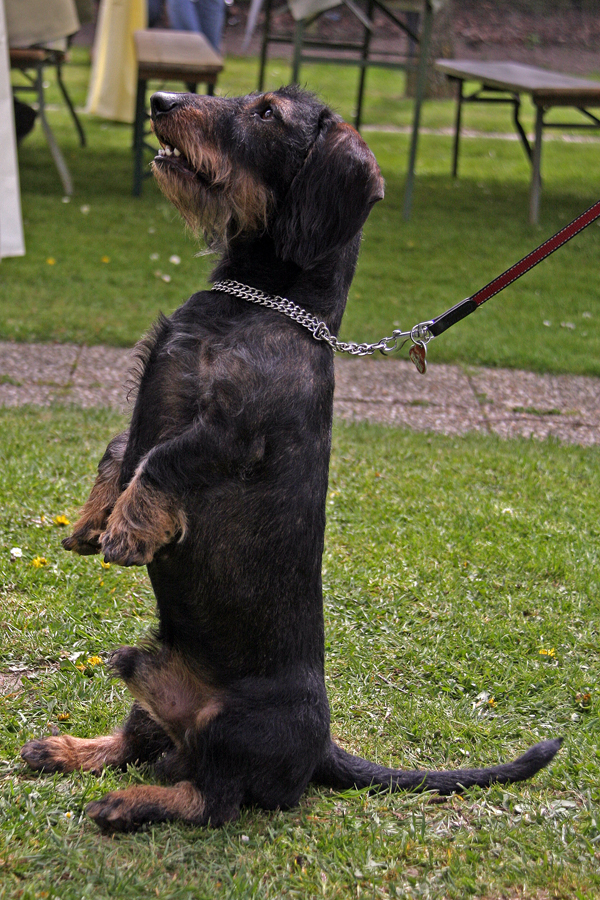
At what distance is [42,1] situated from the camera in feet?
29.7

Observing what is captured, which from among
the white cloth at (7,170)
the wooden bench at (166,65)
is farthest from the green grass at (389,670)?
the wooden bench at (166,65)

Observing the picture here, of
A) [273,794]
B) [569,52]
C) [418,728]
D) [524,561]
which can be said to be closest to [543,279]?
[524,561]

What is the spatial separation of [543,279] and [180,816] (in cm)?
781

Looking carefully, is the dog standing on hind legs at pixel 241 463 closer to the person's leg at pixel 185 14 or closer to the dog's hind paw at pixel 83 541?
the dog's hind paw at pixel 83 541

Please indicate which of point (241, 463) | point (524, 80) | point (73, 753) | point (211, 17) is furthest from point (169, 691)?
point (211, 17)

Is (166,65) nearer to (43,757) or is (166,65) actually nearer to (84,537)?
(84,537)

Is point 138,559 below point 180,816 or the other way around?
the other way around

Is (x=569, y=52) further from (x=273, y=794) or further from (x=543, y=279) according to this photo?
(x=273, y=794)

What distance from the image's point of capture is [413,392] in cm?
679

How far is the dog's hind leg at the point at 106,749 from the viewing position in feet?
9.40

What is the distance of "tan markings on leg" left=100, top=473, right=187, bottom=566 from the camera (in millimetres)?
2420

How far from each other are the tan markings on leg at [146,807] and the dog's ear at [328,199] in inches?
59.9

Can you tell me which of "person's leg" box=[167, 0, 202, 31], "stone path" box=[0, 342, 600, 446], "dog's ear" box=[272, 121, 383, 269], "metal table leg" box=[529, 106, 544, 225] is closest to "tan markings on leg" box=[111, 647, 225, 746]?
"dog's ear" box=[272, 121, 383, 269]

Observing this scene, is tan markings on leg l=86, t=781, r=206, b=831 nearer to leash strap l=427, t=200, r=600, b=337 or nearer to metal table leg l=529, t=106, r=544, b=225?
leash strap l=427, t=200, r=600, b=337
